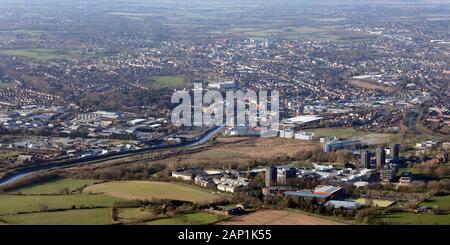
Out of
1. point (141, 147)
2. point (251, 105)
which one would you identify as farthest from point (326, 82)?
point (141, 147)

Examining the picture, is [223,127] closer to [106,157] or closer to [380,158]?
[106,157]

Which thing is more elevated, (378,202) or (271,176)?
(378,202)

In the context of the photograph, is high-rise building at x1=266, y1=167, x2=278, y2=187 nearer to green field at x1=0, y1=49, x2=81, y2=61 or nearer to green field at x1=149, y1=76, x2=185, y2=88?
green field at x1=149, y1=76, x2=185, y2=88

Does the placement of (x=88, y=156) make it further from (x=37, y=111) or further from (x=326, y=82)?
(x=326, y=82)

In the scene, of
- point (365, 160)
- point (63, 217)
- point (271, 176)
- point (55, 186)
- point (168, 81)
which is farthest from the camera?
point (168, 81)

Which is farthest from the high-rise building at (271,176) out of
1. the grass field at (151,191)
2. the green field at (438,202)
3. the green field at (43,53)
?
the green field at (43,53)

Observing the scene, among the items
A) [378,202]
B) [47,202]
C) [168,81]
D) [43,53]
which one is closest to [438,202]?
[378,202]

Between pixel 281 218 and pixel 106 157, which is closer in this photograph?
pixel 281 218
